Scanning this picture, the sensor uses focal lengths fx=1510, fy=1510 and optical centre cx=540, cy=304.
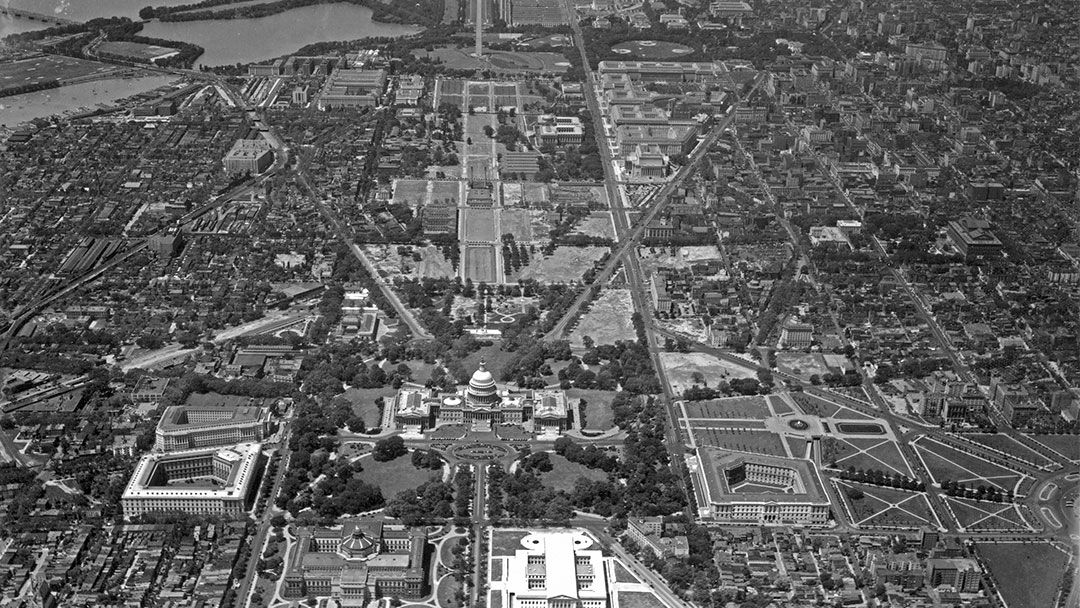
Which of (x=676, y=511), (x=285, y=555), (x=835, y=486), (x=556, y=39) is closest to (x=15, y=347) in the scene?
(x=285, y=555)

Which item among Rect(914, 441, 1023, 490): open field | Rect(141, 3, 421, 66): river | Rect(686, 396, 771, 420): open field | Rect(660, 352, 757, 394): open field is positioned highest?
Rect(914, 441, 1023, 490): open field

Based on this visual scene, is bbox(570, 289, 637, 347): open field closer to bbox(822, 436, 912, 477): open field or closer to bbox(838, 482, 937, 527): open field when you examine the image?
bbox(822, 436, 912, 477): open field

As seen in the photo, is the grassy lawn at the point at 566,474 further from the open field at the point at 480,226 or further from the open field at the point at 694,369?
the open field at the point at 480,226

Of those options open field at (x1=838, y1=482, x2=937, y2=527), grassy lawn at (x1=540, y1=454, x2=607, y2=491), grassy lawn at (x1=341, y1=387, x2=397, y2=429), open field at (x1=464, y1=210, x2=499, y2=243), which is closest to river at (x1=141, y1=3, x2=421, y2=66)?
open field at (x1=464, y1=210, x2=499, y2=243)

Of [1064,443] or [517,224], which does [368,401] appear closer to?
[517,224]

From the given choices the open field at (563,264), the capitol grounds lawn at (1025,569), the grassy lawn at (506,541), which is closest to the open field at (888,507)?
the capitol grounds lawn at (1025,569)

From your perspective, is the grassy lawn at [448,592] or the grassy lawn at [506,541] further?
the grassy lawn at [506,541]
